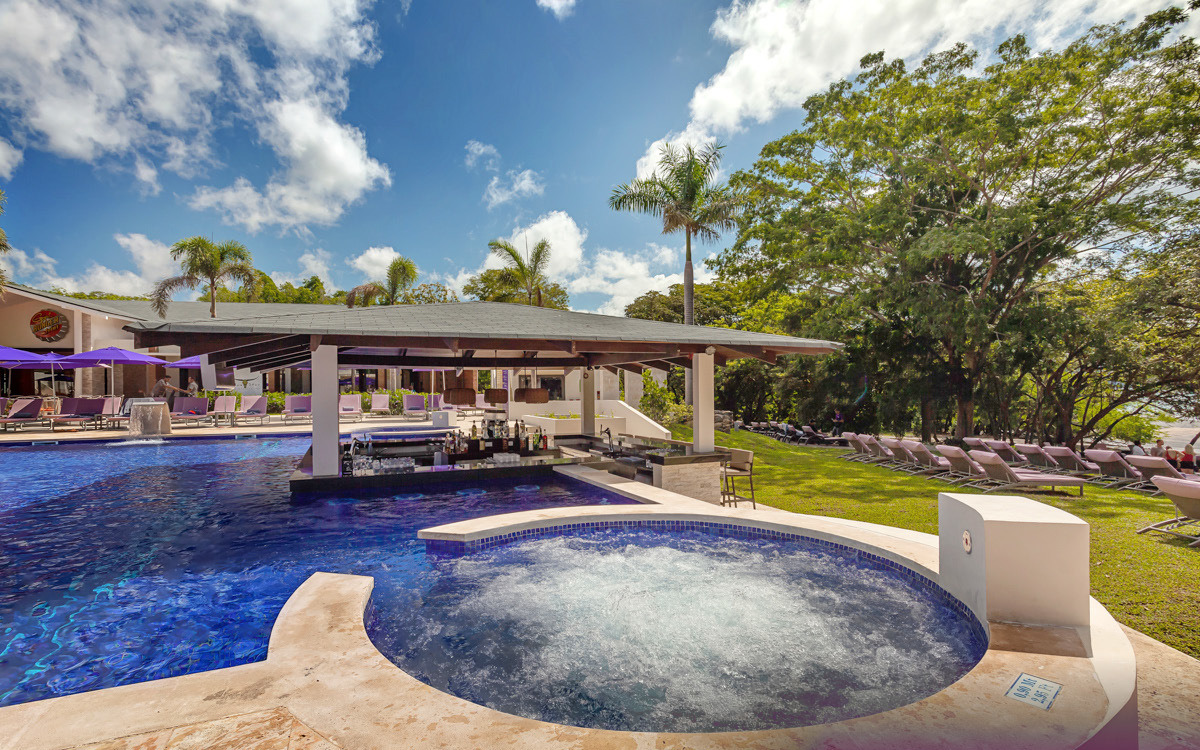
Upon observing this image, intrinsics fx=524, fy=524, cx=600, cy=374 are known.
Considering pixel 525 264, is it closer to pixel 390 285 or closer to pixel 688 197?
pixel 688 197

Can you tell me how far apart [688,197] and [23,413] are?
84.1 feet

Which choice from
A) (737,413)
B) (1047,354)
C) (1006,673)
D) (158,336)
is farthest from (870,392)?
(158,336)

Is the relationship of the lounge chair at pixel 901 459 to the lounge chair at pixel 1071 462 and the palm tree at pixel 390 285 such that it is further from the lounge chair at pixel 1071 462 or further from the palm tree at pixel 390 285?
the palm tree at pixel 390 285

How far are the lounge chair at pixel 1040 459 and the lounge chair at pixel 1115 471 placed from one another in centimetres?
86

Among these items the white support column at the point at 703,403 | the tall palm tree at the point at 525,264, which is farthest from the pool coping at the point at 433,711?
the tall palm tree at the point at 525,264

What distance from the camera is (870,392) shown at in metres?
22.8

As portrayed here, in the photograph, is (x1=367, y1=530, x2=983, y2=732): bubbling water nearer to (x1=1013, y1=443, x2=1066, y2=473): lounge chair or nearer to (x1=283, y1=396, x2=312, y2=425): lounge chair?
(x1=1013, y1=443, x2=1066, y2=473): lounge chair

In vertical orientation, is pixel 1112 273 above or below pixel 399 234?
below

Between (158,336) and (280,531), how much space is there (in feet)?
10.0

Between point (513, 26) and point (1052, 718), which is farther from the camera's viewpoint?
point (513, 26)

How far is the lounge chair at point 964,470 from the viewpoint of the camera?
37.9 ft

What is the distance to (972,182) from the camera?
17016 mm

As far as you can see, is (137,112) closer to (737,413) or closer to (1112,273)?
(737,413)

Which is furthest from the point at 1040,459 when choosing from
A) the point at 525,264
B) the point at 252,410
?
the point at 252,410
